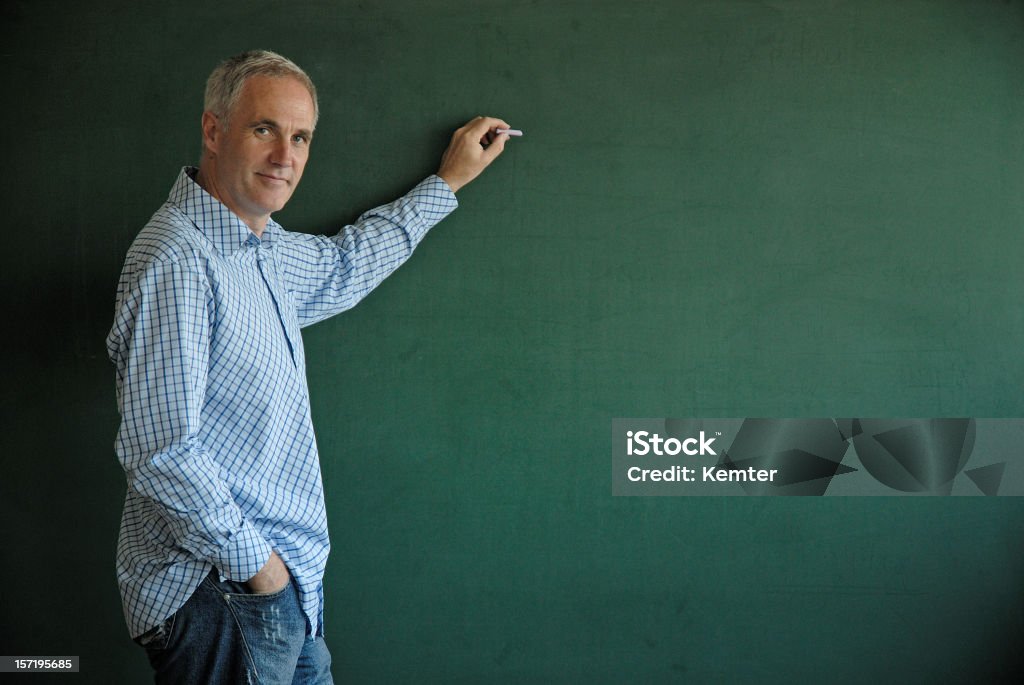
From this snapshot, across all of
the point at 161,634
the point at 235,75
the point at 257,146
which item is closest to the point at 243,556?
the point at 161,634

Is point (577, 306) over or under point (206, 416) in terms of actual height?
over

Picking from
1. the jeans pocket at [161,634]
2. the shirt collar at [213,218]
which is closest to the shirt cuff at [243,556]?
the jeans pocket at [161,634]

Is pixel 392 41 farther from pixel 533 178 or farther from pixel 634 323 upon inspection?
pixel 634 323

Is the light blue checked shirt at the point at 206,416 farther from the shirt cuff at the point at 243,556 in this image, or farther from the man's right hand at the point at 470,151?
the man's right hand at the point at 470,151

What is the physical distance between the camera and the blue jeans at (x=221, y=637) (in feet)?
5.31

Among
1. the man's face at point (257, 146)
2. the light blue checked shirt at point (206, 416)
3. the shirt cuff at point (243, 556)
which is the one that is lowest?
the shirt cuff at point (243, 556)

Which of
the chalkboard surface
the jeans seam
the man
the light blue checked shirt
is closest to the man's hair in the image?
the man

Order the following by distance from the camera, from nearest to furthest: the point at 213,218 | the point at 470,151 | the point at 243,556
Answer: the point at 243,556 < the point at 213,218 < the point at 470,151

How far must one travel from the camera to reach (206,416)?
5.30 feet

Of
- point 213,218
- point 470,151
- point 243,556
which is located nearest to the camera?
point 243,556

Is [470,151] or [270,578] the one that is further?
[470,151]

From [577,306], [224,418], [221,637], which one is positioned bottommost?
[221,637]

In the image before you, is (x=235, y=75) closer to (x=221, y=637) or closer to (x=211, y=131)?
(x=211, y=131)

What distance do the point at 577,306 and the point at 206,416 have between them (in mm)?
915
